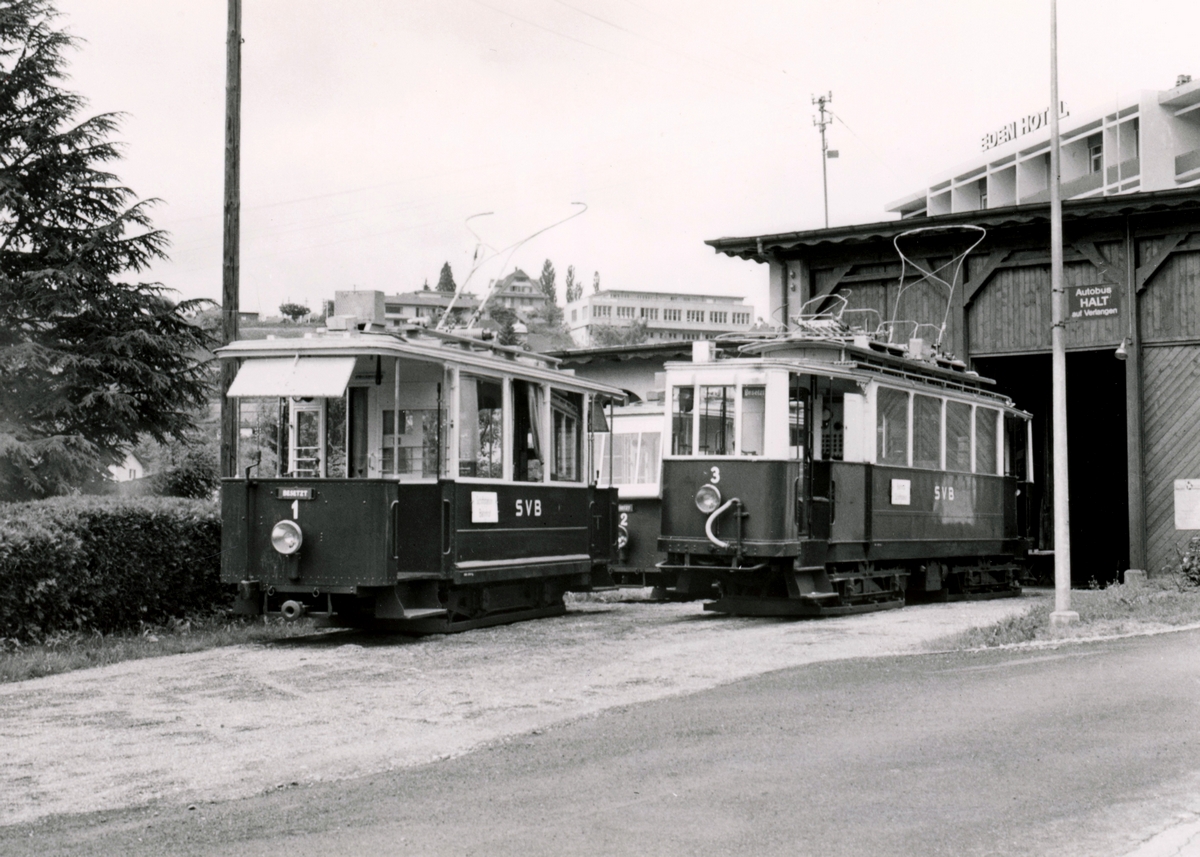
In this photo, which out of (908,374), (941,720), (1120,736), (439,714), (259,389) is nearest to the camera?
(1120,736)

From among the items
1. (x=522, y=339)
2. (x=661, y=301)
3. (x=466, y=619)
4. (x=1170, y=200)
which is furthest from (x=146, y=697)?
(x=661, y=301)

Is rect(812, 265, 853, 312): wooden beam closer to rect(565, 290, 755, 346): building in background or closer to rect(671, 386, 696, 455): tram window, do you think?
rect(671, 386, 696, 455): tram window

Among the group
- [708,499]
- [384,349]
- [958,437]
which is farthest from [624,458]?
[384,349]

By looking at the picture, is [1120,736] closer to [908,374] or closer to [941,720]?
[941,720]

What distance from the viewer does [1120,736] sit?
340 inches

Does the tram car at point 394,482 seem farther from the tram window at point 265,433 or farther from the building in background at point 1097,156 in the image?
the building in background at point 1097,156

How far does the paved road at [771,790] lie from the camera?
6.42 meters

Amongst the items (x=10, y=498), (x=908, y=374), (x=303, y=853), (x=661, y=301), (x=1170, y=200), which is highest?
(x=661, y=301)

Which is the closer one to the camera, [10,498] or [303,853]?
[303,853]

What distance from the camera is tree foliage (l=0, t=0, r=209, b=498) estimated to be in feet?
75.6

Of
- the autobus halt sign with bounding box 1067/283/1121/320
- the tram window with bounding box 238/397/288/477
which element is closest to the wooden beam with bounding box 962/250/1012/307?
the autobus halt sign with bounding box 1067/283/1121/320

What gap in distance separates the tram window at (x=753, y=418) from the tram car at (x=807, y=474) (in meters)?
0.01

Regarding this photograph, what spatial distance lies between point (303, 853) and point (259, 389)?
26.8 feet

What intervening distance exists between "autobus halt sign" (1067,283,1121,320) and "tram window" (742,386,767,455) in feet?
33.3
